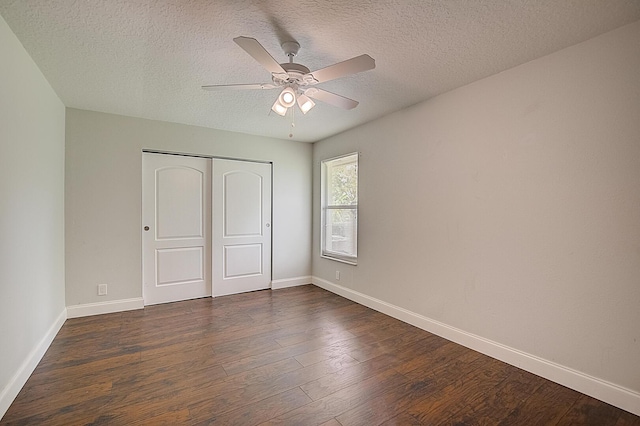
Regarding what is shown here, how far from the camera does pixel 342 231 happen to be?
440 cm

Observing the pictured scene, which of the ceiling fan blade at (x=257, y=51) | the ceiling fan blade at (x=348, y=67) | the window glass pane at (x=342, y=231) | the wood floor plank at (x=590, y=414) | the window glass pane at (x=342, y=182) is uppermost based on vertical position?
the ceiling fan blade at (x=257, y=51)

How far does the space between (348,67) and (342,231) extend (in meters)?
2.85

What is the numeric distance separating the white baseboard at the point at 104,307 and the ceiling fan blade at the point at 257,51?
328 cm

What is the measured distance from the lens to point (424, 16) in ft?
5.78

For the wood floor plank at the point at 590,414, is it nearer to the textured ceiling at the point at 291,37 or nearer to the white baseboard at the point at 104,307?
the textured ceiling at the point at 291,37

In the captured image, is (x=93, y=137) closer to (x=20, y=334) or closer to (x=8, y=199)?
(x=8, y=199)

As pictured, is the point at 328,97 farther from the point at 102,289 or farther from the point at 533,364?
the point at 102,289

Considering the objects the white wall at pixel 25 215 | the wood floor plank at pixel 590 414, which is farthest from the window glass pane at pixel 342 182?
the white wall at pixel 25 215

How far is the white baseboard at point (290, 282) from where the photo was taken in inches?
182

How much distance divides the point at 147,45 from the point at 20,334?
2.19 metres

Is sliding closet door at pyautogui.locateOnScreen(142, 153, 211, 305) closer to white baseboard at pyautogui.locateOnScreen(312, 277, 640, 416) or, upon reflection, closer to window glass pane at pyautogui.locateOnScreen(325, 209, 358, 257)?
window glass pane at pyautogui.locateOnScreen(325, 209, 358, 257)

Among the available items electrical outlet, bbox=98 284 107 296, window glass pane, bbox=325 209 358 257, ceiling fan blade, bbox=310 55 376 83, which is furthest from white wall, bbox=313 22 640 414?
electrical outlet, bbox=98 284 107 296

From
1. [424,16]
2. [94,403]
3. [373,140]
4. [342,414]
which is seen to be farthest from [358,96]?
[94,403]

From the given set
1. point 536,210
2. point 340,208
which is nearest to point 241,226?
point 340,208
